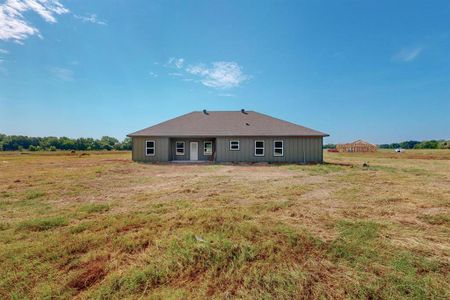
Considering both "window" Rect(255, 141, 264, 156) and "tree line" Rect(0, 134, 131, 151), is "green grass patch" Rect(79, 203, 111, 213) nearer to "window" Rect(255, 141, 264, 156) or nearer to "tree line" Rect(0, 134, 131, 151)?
"window" Rect(255, 141, 264, 156)

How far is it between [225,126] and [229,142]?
6.29 ft

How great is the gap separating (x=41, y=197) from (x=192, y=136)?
1164cm

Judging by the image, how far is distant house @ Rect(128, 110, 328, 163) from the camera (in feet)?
55.5

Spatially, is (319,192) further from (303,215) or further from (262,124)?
(262,124)

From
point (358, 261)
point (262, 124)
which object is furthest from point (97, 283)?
point (262, 124)

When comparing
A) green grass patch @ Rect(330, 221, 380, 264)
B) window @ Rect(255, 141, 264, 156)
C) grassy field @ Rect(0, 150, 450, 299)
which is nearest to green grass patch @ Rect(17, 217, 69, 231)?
grassy field @ Rect(0, 150, 450, 299)

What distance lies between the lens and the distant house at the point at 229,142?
1692cm

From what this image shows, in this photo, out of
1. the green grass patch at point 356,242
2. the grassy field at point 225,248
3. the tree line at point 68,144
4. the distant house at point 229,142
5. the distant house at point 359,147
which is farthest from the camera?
the tree line at point 68,144

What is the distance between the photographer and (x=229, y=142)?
56.0ft

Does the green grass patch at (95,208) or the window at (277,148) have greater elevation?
the window at (277,148)

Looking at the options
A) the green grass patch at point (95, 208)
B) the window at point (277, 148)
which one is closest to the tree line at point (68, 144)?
the window at point (277, 148)

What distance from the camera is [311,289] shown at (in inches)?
86.9

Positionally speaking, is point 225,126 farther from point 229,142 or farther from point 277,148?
point 277,148

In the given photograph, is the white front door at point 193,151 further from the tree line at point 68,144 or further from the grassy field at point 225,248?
the tree line at point 68,144
